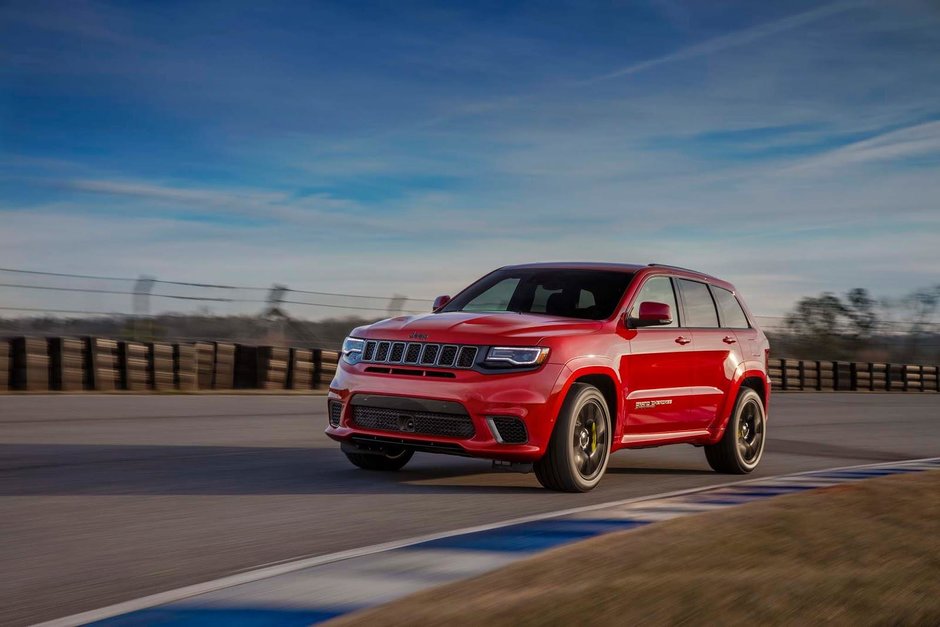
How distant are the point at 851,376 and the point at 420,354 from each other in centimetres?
2673

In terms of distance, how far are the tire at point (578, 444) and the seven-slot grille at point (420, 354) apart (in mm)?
786

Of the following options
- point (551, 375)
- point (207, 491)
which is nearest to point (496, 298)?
point (551, 375)

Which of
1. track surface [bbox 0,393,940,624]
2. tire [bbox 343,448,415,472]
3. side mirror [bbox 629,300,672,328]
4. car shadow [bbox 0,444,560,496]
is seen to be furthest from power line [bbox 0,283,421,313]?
side mirror [bbox 629,300,672,328]

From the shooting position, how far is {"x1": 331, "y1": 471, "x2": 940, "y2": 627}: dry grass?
174 inches

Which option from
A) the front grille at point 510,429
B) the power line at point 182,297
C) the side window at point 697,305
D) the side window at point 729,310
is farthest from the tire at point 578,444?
the power line at point 182,297

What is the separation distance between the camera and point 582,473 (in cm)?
866

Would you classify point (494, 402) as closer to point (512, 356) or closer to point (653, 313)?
point (512, 356)

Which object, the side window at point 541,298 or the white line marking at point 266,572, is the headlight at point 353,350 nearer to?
the side window at point 541,298

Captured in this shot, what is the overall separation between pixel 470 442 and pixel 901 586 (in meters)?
3.78

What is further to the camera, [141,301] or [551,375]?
[141,301]

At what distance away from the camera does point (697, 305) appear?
10.4 meters

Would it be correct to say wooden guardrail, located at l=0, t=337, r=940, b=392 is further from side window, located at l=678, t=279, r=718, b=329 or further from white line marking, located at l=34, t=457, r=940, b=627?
white line marking, located at l=34, t=457, r=940, b=627

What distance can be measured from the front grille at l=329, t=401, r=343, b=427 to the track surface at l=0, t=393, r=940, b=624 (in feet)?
1.45

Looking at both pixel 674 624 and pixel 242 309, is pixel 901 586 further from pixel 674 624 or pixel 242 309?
pixel 242 309
